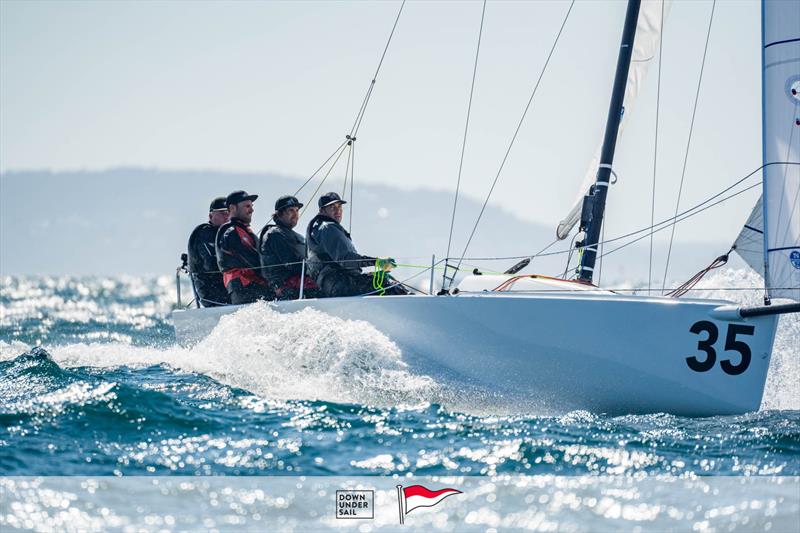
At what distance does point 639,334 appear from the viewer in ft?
20.5

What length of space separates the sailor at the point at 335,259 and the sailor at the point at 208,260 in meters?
1.79

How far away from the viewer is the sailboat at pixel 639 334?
20.4ft

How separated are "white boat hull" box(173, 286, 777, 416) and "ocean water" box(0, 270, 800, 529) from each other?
0.13 metres

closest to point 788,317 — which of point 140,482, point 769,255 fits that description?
point 769,255

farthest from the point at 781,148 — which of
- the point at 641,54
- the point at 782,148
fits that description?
the point at 641,54

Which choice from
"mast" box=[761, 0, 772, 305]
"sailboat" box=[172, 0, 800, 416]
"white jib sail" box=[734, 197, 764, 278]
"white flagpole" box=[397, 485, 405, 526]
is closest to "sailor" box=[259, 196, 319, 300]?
"sailboat" box=[172, 0, 800, 416]

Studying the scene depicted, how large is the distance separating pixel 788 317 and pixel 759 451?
2.56 m

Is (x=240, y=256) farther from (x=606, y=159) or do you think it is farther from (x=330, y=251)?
(x=606, y=159)

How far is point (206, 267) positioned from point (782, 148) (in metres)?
5.40

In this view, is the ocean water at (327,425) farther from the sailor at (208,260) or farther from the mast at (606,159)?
the mast at (606,159)

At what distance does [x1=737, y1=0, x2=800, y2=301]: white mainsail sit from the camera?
250 inches

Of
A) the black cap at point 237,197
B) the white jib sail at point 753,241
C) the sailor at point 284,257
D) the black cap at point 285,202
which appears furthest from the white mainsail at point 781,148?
the black cap at point 237,197

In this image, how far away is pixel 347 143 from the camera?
31.3 feet

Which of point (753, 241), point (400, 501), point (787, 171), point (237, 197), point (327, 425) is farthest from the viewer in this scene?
point (237, 197)
